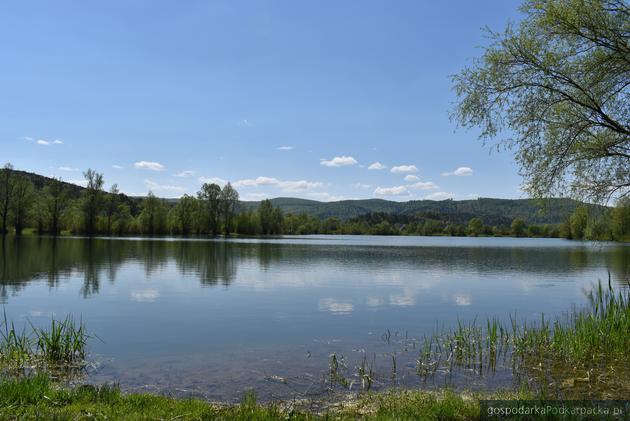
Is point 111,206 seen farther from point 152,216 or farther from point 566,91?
point 566,91

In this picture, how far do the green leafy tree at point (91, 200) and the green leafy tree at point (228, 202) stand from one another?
118 ft

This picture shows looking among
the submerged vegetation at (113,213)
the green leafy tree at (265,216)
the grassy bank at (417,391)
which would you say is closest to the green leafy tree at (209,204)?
the submerged vegetation at (113,213)

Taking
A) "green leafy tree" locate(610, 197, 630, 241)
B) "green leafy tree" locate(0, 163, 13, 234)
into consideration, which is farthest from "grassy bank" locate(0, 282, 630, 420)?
"green leafy tree" locate(0, 163, 13, 234)

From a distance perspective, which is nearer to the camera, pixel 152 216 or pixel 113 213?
pixel 113 213

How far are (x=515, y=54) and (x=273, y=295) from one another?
62.5ft

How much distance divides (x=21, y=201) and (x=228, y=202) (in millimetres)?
55989

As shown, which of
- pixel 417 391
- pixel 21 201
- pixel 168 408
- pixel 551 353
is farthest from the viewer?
pixel 21 201

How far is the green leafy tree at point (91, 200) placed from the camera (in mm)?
111312

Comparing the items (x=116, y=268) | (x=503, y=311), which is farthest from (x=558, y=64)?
(x=116, y=268)

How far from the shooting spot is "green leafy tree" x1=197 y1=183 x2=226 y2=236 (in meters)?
137

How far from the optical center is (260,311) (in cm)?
2227

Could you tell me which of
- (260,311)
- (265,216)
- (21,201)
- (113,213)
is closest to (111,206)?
(113,213)

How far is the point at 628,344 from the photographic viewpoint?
13734mm

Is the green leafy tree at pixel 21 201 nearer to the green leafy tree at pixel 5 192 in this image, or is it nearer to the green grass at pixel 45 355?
the green leafy tree at pixel 5 192
